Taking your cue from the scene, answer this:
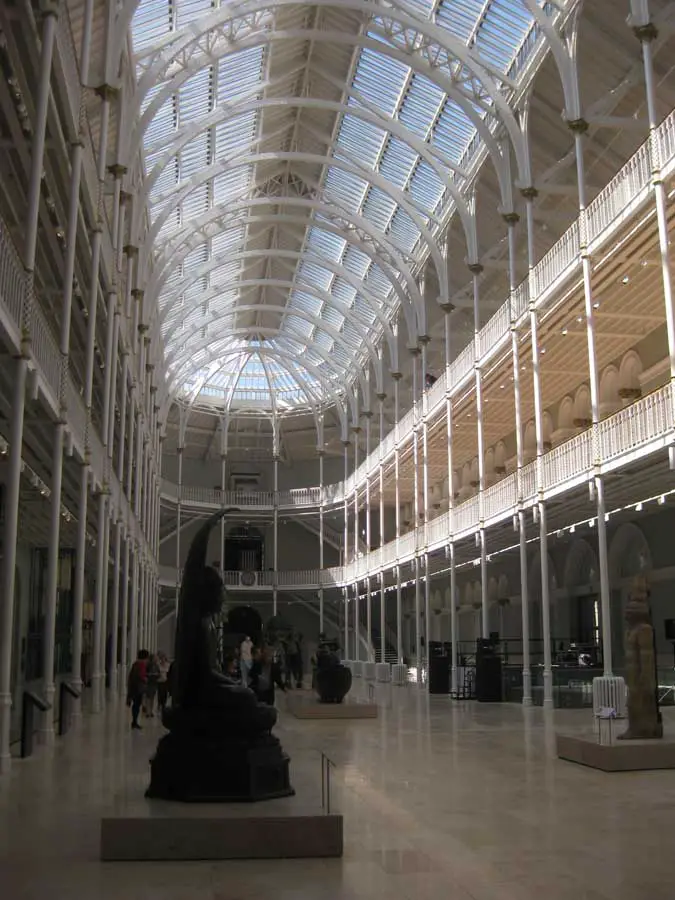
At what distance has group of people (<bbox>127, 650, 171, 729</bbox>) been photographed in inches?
736

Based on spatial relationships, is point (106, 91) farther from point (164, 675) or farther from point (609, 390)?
point (609, 390)

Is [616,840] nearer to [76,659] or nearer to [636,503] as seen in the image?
[76,659]

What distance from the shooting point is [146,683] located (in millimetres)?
19875

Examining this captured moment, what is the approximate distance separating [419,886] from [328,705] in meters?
15.6

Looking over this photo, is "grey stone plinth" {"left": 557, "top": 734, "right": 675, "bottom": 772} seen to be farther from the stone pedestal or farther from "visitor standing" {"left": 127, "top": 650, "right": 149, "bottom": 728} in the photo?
"visitor standing" {"left": 127, "top": 650, "right": 149, "bottom": 728}

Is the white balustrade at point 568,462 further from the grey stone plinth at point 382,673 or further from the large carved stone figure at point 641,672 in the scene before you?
the grey stone plinth at point 382,673

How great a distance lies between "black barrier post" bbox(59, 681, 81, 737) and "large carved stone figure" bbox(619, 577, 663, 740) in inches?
369

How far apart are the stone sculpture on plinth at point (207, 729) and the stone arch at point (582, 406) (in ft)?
81.1

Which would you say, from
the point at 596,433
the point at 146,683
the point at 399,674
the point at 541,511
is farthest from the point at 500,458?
the point at 146,683

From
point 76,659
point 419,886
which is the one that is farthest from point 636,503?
point 419,886

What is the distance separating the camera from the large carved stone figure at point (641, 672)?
13.4 m

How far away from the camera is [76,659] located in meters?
19.6

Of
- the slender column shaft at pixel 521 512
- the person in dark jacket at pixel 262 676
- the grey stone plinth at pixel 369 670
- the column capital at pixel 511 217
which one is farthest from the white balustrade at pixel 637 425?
the grey stone plinth at pixel 369 670

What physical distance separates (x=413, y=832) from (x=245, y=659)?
526 inches
